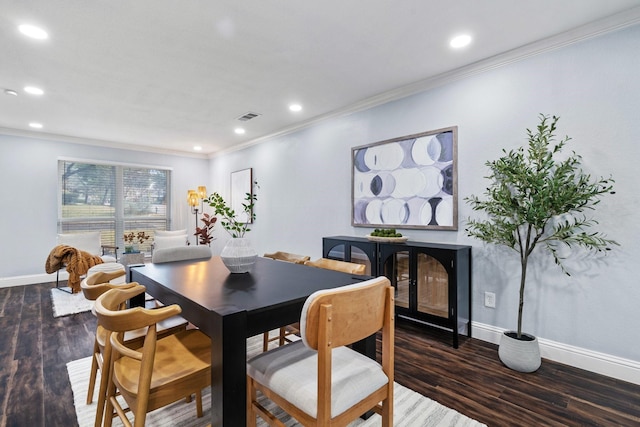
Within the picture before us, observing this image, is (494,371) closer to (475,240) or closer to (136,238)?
(475,240)

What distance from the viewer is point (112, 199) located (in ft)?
18.9

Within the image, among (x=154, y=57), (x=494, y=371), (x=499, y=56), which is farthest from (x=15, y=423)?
(x=499, y=56)

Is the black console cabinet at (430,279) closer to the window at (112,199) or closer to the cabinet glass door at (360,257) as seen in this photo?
the cabinet glass door at (360,257)

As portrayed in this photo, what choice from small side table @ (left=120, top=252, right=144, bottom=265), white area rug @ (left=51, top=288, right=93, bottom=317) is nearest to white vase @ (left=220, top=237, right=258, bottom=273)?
white area rug @ (left=51, top=288, right=93, bottom=317)

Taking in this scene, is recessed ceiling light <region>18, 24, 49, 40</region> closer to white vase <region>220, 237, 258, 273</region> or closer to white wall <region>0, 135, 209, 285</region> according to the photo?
white vase <region>220, 237, 258, 273</region>

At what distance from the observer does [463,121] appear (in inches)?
111

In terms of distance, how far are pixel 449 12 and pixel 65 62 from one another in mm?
3130

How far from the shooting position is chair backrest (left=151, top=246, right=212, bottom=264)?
7.77 ft

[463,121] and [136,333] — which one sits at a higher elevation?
[463,121]

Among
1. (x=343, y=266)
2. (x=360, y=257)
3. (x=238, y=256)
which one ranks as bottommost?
(x=360, y=257)

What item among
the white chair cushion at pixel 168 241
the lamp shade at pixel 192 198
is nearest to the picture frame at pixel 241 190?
the lamp shade at pixel 192 198

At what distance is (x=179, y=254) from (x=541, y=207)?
269 centimetres

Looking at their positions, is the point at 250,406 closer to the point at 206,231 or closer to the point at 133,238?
the point at 206,231

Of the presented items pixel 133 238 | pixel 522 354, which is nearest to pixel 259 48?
pixel 522 354
